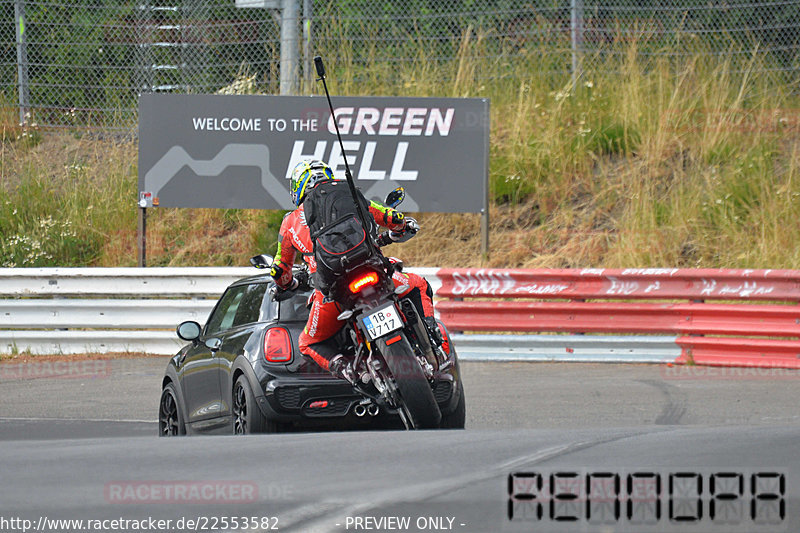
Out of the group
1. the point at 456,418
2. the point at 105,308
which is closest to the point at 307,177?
the point at 456,418

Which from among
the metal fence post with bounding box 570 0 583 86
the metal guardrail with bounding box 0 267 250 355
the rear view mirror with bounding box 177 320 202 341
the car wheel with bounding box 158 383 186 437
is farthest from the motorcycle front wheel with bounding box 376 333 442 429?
the metal fence post with bounding box 570 0 583 86

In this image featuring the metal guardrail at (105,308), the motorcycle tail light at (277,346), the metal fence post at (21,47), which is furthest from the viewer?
the metal fence post at (21,47)

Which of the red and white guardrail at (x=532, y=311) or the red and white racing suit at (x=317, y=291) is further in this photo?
the red and white guardrail at (x=532, y=311)

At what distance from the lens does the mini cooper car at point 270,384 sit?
6.23 meters

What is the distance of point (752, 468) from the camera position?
10.9 feet

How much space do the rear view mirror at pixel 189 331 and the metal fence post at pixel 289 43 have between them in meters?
10.3

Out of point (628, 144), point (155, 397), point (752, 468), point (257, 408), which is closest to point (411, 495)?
point (752, 468)

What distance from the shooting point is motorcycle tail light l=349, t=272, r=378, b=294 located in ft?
20.3

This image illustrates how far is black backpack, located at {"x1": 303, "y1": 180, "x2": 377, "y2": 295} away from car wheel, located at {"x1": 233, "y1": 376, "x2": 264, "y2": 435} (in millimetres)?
716

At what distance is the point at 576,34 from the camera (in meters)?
17.8

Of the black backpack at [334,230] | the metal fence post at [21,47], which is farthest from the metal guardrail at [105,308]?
the black backpack at [334,230]

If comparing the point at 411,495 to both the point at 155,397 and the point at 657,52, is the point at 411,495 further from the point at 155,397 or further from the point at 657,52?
the point at 657,52

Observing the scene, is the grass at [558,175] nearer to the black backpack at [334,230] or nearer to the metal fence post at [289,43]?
the metal fence post at [289,43]
